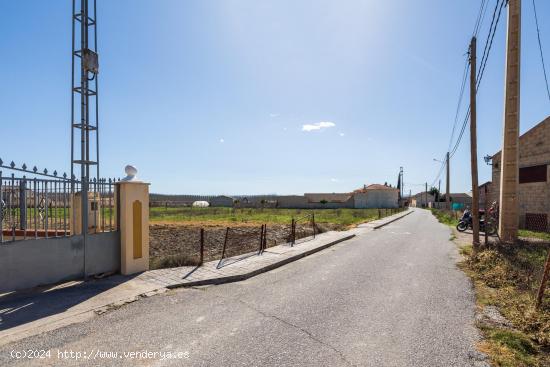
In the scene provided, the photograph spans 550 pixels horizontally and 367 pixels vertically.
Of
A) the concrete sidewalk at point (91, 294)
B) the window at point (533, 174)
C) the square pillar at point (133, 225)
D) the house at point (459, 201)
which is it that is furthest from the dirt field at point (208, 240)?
the house at point (459, 201)

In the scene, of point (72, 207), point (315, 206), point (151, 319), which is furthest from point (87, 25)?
point (315, 206)

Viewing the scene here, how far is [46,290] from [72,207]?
1763 millimetres

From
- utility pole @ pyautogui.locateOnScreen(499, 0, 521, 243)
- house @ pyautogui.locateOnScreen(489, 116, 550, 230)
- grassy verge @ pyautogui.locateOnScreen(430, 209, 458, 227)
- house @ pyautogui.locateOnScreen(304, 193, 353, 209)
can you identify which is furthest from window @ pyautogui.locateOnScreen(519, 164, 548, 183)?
house @ pyautogui.locateOnScreen(304, 193, 353, 209)

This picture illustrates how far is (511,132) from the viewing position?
515 inches

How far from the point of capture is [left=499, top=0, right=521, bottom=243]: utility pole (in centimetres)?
1284

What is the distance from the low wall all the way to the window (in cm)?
2218

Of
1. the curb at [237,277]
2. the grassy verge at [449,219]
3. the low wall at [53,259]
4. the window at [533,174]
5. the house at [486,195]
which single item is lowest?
the grassy verge at [449,219]

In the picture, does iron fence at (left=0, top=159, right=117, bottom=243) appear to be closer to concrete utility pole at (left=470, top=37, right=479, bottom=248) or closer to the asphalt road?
the asphalt road

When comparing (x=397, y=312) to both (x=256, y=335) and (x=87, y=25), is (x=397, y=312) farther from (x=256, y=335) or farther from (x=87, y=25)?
(x=87, y=25)

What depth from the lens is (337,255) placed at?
12016mm

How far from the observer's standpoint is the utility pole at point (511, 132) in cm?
1284

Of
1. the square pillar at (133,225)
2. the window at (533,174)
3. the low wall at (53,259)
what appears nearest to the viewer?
the low wall at (53,259)

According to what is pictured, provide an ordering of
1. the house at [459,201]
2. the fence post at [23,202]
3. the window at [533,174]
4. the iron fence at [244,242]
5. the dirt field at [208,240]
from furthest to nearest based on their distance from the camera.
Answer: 1. the house at [459,201]
2. the window at [533,174]
3. the dirt field at [208,240]
4. the iron fence at [244,242]
5. the fence post at [23,202]

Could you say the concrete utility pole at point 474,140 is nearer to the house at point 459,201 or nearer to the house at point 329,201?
the house at point 459,201
